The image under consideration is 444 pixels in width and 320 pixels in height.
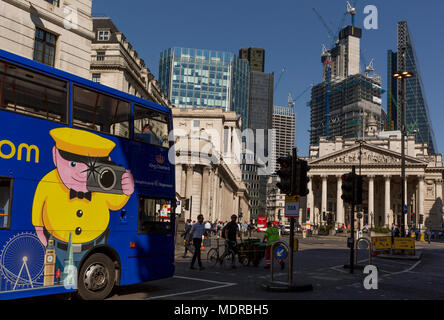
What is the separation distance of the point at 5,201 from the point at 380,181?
9816 cm

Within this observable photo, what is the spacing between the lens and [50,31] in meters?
22.4

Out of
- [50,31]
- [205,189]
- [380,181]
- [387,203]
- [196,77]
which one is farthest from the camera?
[196,77]

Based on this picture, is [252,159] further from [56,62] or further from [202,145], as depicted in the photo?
[56,62]

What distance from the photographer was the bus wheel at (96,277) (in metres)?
9.49

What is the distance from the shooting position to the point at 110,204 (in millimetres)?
10055

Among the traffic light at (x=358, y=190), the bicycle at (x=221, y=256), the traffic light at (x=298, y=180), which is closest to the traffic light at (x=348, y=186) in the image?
the traffic light at (x=358, y=190)

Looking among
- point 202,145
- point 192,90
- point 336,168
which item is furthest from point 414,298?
point 192,90

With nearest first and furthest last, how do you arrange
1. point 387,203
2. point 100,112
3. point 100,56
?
point 100,112 < point 100,56 < point 387,203

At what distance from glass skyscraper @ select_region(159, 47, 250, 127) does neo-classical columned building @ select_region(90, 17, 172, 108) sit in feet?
251

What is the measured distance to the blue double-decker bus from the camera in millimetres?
8242

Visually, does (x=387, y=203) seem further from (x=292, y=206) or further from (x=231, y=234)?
(x=292, y=206)

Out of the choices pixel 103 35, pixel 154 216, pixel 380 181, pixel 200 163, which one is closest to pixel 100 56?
pixel 103 35

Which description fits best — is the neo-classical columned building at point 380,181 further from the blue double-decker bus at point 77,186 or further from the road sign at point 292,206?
the blue double-decker bus at point 77,186

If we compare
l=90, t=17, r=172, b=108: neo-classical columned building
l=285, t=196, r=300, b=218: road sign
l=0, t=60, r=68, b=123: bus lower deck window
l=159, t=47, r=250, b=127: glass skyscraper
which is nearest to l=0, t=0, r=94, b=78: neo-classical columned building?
l=0, t=60, r=68, b=123: bus lower deck window
